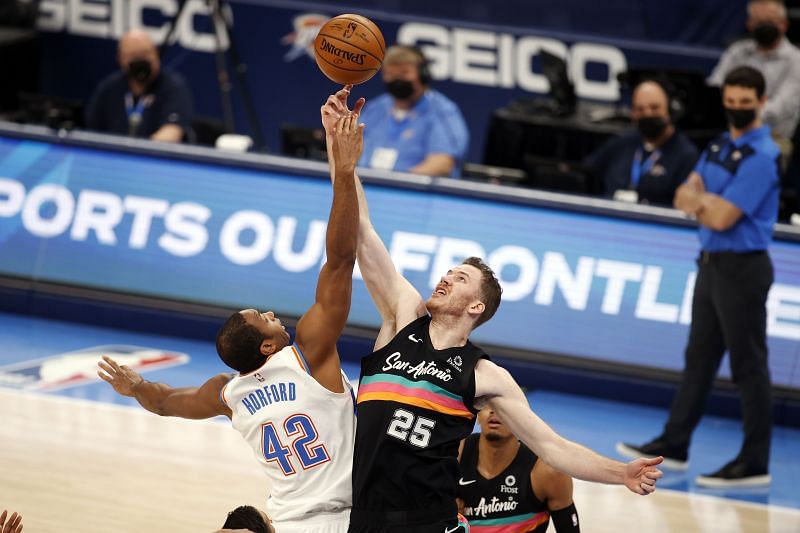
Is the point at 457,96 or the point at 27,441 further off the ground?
the point at 457,96

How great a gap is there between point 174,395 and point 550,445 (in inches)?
69.1

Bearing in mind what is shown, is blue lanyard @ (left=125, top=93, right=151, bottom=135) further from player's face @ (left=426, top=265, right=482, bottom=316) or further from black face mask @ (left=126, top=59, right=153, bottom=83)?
player's face @ (left=426, top=265, right=482, bottom=316)

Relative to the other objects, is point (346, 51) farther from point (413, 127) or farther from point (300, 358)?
point (413, 127)

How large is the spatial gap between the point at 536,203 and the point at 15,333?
14.4ft

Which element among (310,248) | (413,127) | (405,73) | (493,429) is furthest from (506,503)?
(405,73)

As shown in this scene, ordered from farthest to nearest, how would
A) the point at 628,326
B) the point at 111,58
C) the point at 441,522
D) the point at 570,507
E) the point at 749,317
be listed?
the point at 111,58
the point at 628,326
the point at 749,317
the point at 570,507
the point at 441,522

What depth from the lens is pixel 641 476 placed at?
523 centimetres

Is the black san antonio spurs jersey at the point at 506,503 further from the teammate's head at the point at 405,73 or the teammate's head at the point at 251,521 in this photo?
the teammate's head at the point at 405,73

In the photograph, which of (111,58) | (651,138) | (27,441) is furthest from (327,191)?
(111,58)

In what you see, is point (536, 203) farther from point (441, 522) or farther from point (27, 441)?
point (441, 522)

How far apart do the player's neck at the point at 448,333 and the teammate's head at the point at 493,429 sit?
95 cm

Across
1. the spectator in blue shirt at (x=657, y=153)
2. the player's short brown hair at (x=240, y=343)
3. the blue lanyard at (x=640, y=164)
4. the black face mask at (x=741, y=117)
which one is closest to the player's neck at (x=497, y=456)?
the player's short brown hair at (x=240, y=343)

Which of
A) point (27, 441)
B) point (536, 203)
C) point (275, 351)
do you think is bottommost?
point (27, 441)

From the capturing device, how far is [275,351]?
591cm
